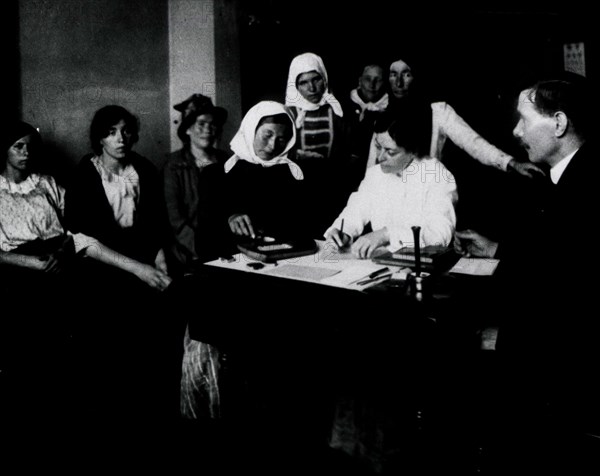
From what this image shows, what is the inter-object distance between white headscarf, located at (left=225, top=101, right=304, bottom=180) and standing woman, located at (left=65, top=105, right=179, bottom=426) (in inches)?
30.1

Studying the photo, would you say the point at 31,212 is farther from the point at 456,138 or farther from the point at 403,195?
the point at 456,138

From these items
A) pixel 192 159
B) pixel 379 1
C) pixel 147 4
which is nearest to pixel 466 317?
pixel 192 159

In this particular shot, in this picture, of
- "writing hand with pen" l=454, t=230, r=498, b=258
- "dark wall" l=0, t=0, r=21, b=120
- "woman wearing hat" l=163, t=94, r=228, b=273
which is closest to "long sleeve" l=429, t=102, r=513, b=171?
"writing hand with pen" l=454, t=230, r=498, b=258

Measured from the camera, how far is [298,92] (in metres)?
3.92

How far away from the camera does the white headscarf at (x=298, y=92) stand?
150 inches

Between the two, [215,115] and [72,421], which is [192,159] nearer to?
[215,115]

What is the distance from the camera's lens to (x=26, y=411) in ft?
9.40

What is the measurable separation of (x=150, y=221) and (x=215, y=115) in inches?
35.1

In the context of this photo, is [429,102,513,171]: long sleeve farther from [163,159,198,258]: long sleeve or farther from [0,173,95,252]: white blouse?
[0,173,95,252]: white blouse

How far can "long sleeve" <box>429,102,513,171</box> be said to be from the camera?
367 cm

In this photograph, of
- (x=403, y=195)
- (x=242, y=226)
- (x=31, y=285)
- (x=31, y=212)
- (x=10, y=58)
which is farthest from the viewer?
(x=10, y=58)

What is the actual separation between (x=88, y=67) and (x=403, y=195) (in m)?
2.61

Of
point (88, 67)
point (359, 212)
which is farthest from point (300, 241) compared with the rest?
point (88, 67)

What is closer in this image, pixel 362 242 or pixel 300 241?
pixel 362 242
